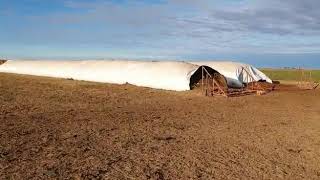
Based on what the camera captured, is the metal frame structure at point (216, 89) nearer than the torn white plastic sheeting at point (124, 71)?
Yes

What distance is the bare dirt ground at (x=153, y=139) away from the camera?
936cm

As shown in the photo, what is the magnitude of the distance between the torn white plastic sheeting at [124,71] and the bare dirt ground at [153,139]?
7.67 m

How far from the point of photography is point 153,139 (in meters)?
12.5

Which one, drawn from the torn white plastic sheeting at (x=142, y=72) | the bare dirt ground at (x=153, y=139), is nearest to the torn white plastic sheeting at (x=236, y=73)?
the torn white plastic sheeting at (x=142, y=72)

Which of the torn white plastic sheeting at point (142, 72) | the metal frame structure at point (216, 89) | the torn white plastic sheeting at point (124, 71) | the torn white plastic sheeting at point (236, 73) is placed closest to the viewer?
the metal frame structure at point (216, 89)

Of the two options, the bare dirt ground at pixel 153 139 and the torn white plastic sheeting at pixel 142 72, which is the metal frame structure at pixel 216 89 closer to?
the torn white plastic sheeting at pixel 142 72

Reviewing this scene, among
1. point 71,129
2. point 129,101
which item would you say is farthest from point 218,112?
point 71,129

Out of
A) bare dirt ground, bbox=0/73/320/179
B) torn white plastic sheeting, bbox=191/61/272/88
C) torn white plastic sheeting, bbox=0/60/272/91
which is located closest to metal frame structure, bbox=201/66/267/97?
torn white plastic sheeting, bbox=0/60/272/91

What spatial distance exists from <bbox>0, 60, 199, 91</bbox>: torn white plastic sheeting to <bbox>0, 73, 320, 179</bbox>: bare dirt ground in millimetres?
7665

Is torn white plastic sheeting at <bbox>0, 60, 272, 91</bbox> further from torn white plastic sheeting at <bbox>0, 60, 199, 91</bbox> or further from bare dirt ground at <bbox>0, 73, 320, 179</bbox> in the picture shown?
bare dirt ground at <bbox>0, 73, 320, 179</bbox>

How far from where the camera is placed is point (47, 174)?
346 inches

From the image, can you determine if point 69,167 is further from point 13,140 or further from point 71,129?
point 71,129

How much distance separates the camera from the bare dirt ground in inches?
368

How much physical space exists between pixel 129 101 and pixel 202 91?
6821 mm
